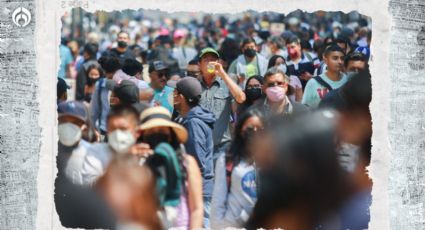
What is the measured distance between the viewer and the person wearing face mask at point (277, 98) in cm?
711

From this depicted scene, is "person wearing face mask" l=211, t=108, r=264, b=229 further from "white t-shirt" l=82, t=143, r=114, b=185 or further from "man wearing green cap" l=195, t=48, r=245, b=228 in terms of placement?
"man wearing green cap" l=195, t=48, r=245, b=228

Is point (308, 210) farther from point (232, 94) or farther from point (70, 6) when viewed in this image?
point (70, 6)

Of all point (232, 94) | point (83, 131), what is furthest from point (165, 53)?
point (83, 131)

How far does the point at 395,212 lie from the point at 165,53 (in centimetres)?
785

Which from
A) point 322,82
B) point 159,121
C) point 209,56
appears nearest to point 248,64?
point 209,56

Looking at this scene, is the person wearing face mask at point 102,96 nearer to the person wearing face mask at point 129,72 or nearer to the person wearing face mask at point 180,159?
the person wearing face mask at point 129,72

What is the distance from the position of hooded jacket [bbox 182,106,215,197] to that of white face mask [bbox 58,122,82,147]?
853mm

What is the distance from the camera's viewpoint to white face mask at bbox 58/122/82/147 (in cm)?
670

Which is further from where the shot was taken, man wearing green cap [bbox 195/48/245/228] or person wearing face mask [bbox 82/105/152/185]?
man wearing green cap [bbox 195/48/245/228]

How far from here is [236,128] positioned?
6805 mm

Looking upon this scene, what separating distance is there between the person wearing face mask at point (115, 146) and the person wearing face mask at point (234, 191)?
573 mm

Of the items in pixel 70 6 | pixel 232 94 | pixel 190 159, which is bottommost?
pixel 190 159

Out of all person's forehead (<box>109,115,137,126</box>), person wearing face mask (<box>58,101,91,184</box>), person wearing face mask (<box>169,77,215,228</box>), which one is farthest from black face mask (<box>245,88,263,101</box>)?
person wearing face mask (<box>58,101,91,184</box>)

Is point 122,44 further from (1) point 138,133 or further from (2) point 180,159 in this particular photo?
(2) point 180,159
